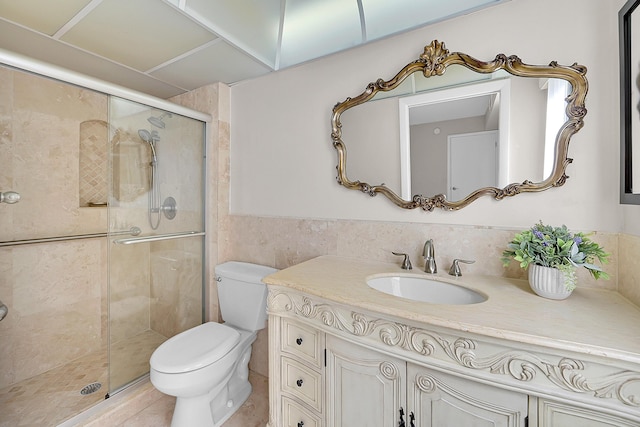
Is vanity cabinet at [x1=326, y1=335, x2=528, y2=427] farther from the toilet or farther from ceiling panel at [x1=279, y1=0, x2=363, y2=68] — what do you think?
ceiling panel at [x1=279, y1=0, x2=363, y2=68]

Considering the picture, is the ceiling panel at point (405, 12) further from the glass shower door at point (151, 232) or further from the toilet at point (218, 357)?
the toilet at point (218, 357)

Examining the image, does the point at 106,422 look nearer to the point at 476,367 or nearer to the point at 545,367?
the point at 476,367

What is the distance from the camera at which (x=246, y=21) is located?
1.50 m

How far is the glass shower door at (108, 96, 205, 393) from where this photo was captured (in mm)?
1643

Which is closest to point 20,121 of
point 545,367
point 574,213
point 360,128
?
point 360,128

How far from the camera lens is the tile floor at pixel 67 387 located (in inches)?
57.7

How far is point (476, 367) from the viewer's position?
734 mm

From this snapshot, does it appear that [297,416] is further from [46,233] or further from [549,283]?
[46,233]

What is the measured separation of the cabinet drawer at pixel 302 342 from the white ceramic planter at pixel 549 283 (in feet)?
2.73

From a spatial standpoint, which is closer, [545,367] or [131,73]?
[545,367]

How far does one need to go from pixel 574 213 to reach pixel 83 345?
126 inches

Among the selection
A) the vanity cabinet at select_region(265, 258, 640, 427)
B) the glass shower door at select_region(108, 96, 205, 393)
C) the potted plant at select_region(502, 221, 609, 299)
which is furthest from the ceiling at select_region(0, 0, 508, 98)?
the vanity cabinet at select_region(265, 258, 640, 427)

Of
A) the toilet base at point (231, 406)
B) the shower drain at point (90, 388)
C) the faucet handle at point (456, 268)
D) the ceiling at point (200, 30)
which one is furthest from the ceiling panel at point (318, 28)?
the shower drain at point (90, 388)

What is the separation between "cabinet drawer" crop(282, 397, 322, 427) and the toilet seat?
437 millimetres
